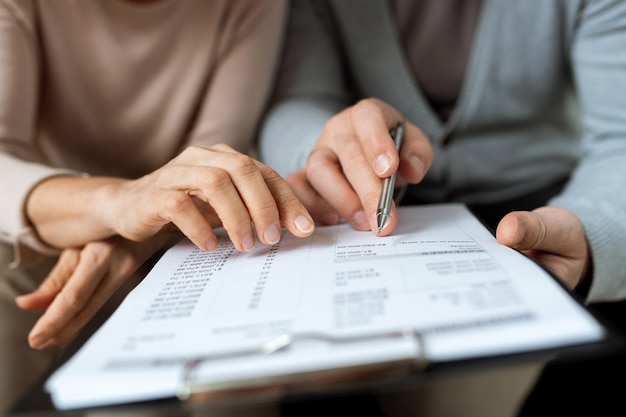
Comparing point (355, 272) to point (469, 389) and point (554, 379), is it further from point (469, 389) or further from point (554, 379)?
point (554, 379)

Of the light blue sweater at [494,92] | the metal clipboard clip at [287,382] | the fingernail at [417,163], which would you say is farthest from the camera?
the light blue sweater at [494,92]

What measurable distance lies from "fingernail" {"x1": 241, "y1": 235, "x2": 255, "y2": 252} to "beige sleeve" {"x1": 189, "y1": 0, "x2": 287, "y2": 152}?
1.05 feet

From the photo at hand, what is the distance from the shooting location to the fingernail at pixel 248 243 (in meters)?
0.41

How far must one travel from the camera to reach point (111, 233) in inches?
20.2

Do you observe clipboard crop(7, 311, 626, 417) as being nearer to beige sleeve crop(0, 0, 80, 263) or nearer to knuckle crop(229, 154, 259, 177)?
knuckle crop(229, 154, 259, 177)

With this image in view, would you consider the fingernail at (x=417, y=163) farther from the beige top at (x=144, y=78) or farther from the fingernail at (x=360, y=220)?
the beige top at (x=144, y=78)

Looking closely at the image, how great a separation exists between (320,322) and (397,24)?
610 millimetres

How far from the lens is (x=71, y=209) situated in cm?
51

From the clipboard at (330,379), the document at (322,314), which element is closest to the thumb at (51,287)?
the document at (322,314)

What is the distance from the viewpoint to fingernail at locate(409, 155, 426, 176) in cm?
49

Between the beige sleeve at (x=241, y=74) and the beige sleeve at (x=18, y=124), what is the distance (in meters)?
0.22

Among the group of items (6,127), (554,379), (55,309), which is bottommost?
(554,379)

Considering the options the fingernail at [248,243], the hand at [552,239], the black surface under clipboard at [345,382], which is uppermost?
the black surface under clipboard at [345,382]

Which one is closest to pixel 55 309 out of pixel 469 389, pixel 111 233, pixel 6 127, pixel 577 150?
pixel 111 233
